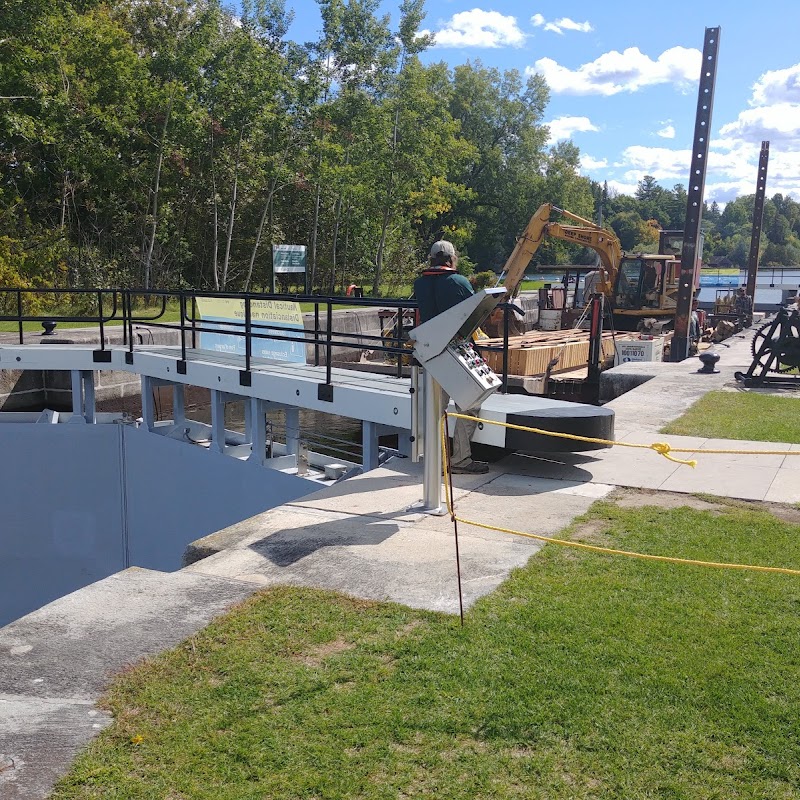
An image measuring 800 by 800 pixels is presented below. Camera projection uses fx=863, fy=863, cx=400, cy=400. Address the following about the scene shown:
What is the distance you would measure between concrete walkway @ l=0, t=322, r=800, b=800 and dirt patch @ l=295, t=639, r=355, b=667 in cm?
62

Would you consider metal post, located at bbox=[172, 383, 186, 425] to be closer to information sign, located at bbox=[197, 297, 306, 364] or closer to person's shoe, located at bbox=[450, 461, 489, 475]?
information sign, located at bbox=[197, 297, 306, 364]

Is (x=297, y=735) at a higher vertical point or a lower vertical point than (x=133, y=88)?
lower

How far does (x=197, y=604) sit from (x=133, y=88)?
22502 millimetres

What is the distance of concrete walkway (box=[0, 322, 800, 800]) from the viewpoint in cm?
369

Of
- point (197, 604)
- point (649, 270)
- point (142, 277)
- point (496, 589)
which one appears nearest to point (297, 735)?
point (197, 604)

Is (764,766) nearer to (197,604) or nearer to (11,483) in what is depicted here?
(197,604)

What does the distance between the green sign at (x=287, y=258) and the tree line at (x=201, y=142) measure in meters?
3.79

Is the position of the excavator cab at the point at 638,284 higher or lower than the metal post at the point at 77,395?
higher

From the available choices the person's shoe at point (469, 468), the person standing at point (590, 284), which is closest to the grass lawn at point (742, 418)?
the person's shoe at point (469, 468)

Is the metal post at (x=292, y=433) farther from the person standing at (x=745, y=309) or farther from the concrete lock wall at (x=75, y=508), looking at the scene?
the person standing at (x=745, y=309)

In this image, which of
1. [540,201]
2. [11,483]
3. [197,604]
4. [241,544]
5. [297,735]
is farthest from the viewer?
[540,201]

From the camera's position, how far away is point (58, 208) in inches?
1054

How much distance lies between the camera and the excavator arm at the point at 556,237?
21797 millimetres

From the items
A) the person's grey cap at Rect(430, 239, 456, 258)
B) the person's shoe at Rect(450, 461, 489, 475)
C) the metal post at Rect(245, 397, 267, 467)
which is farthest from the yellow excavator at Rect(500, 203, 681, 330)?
the person's grey cap at Rect(430, 239, 456, 258)
